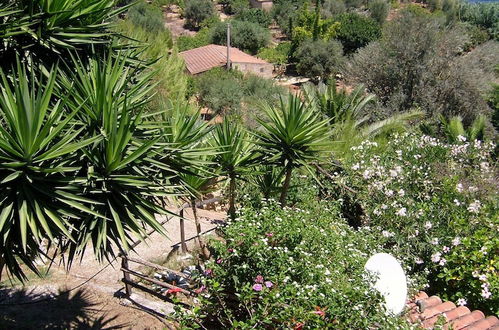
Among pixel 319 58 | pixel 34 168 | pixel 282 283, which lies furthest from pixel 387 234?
pixel 319 58

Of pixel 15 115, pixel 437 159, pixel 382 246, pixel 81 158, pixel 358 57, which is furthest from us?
pixel 358 57

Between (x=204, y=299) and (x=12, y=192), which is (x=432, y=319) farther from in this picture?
(x=12, y=192)

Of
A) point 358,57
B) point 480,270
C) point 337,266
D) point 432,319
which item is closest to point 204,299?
point 337,266

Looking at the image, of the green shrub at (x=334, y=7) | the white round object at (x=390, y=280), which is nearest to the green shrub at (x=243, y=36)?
the green shrub at (x=334, y=7)

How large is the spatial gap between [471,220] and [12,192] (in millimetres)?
5775

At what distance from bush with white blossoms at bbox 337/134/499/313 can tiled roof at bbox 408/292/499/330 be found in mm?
295

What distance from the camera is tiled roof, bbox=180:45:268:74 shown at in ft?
113

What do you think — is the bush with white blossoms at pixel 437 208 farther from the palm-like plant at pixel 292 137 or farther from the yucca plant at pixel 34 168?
the yucca plant at pixel 34 168

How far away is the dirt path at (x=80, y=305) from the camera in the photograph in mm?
5391

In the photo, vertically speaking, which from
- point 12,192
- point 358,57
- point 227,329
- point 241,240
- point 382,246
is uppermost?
point 12,192

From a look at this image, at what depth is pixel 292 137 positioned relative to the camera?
19.2 ft

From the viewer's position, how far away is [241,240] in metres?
4.44

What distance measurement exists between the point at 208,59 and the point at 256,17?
68.7ft

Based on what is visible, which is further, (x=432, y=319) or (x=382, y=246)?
(x=382, y=246)
